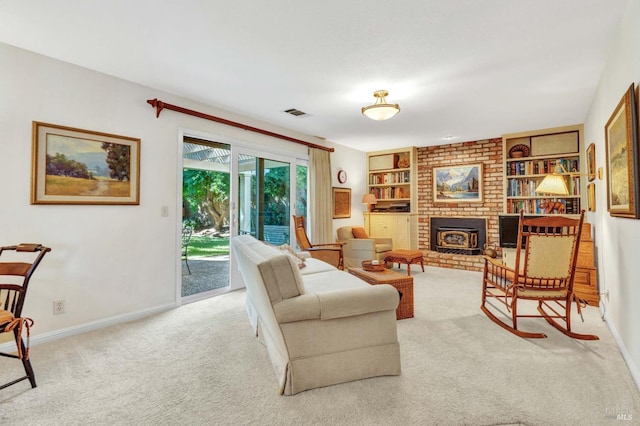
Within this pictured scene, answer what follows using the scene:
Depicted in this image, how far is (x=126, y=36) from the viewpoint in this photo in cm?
238

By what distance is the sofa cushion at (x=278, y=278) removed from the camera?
74.3 inches

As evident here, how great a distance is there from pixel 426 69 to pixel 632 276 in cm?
228

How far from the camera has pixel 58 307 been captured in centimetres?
273

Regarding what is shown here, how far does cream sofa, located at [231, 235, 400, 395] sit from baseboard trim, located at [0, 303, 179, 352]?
1.92 metres

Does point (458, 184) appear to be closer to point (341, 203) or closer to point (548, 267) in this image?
point (341, 203)

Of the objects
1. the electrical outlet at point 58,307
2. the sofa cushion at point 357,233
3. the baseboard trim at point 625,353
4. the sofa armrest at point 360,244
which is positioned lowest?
the baseboard trim at point 625,353

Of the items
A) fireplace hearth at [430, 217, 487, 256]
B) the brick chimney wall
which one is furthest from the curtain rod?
fireplace hearth at [430, 217, 487, 256]

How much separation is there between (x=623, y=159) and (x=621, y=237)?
660 millimetres

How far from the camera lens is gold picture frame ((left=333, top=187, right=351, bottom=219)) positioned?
612 centimetres

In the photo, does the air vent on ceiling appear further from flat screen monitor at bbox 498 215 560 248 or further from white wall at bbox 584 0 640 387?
flat screen monitor at bbox 498 215 560 248

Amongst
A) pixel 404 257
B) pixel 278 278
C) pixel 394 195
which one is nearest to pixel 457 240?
pixel 394 195

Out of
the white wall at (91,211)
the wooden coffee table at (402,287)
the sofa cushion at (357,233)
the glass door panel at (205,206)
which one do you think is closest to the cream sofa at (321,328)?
the wooden coffee table at (402,287)

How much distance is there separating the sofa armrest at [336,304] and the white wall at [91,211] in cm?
217

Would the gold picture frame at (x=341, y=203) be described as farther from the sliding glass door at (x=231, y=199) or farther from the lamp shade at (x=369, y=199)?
the sliding glass door at (x=231, y=199)
